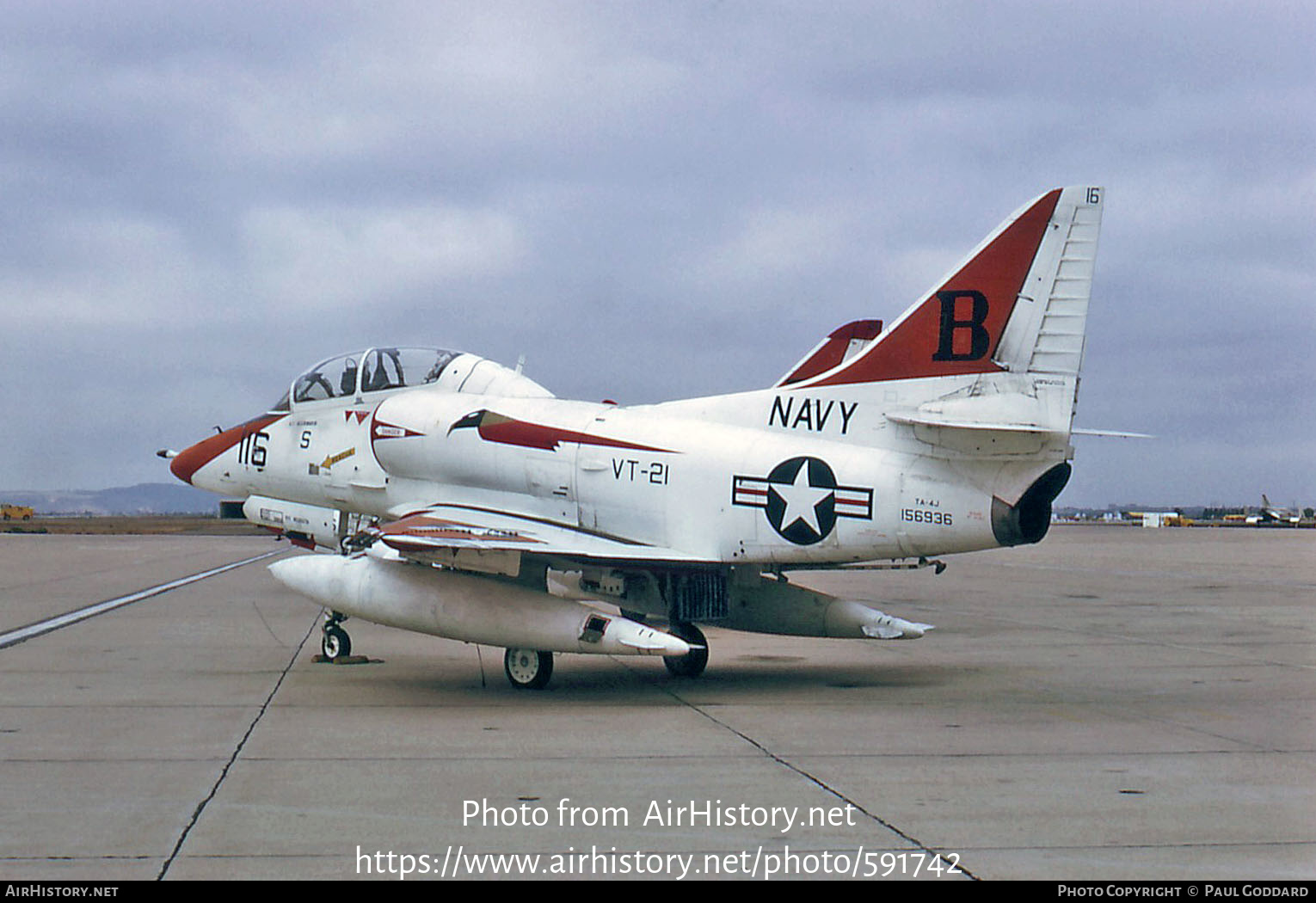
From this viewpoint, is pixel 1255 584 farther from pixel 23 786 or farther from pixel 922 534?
pixel 23 786

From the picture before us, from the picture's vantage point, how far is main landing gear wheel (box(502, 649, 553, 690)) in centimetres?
1295

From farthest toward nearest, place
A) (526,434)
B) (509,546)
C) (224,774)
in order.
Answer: (526,434), (509,546), (224,774)

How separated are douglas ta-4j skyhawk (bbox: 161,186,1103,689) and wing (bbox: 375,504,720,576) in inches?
1.1

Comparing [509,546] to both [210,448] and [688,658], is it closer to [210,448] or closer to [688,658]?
[688,658]

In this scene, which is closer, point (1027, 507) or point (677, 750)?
point (677, 750)

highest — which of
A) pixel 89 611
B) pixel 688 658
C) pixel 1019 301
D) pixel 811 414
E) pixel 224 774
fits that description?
pixel 1019 301

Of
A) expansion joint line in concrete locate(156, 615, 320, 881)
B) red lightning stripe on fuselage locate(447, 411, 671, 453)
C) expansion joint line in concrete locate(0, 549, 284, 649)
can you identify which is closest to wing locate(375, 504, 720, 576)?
red lightning stripe on fuselage locate(447, 411, 671, 453)

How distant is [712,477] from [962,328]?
2.65m

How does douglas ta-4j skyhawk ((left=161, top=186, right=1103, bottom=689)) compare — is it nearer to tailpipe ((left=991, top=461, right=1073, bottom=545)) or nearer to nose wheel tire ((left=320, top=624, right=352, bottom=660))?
tailpipe ((left=991, top=461, right=1073, bottom=545))

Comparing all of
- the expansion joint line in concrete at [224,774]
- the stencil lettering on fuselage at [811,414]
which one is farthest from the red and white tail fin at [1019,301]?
the expansion joint line in concrete at [224,774]

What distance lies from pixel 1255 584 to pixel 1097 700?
63.6ft

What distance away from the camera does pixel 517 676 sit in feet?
43.0

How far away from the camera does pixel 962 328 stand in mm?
11977

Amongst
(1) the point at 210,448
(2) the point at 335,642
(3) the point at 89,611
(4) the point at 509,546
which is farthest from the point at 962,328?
(3) the point at 89,611
